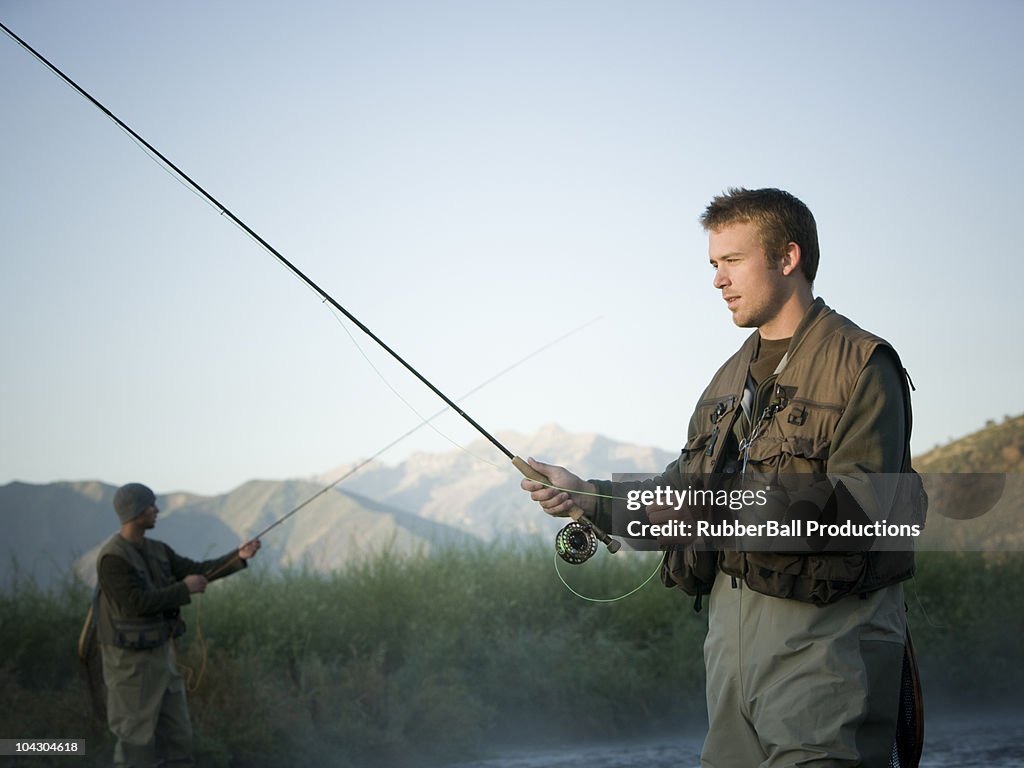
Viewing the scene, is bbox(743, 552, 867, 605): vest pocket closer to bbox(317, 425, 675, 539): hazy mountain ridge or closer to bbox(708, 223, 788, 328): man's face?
bbox(708, 223, 788, 328): man's face

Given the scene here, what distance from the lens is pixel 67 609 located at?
8766mm

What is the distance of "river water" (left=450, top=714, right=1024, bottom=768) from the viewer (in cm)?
739

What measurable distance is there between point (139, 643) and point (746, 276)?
4791mm

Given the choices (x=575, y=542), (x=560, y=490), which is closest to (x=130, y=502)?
(x=575, y=542)

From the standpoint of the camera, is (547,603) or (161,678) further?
(547,603)

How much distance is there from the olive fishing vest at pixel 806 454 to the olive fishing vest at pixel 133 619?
4.36 m

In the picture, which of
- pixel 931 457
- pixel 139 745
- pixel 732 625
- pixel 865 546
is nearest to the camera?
pixel 865 546

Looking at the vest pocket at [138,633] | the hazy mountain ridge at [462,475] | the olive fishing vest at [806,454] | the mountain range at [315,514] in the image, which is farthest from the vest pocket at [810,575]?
the hazy mountain ridge at [462,475]

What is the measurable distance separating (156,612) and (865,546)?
497cm

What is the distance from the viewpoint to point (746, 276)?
291 cm

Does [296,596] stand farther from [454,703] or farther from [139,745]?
[139,745]

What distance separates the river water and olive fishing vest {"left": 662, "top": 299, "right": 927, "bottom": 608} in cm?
511

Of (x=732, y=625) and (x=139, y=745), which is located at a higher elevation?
(x=732, y=625)

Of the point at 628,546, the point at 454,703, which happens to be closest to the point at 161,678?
the point at 454,703
